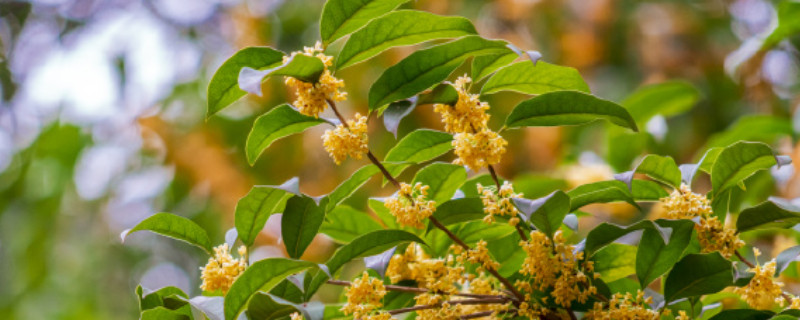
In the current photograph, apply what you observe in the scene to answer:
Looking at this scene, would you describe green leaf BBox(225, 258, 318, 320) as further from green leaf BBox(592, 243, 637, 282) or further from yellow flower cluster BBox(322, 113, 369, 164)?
green leaf BBox(592, 243, 637, 282)

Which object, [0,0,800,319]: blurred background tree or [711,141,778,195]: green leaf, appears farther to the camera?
[0,0,800,319]: blurred background tree

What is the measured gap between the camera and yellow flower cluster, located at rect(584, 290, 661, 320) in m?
0.49

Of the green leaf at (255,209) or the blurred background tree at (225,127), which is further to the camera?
the blurred background tree at (225,127)

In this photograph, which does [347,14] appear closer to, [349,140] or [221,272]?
[349,140]

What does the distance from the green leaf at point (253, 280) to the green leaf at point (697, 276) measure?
0.26 m

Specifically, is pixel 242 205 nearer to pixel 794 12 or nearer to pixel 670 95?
pixel 794 12

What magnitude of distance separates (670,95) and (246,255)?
3.25 ft

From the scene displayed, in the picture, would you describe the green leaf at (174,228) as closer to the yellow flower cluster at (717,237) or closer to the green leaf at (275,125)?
the green leaf at (275,125)

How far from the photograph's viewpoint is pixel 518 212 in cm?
52

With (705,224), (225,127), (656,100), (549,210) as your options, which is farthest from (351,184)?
(225,127)

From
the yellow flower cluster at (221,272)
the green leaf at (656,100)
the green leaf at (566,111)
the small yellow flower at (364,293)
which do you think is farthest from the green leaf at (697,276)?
the green leaf at (656,100)

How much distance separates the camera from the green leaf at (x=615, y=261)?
581mm

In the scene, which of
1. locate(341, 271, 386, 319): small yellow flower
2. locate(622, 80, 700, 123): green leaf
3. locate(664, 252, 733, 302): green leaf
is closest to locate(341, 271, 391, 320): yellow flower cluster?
locate(341, 271, 386, 319): small yellow flower

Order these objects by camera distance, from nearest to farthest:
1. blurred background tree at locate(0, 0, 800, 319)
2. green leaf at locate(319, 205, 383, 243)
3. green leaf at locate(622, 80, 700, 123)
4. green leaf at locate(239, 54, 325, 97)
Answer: green leaf at locate(239, 54, 325, 97)
green leaf at locate(319, 205, 383, 243)
green leaf at locate(622, 80, 700, 123)
blurred background tree at locate(0, 0, 800, 319)
